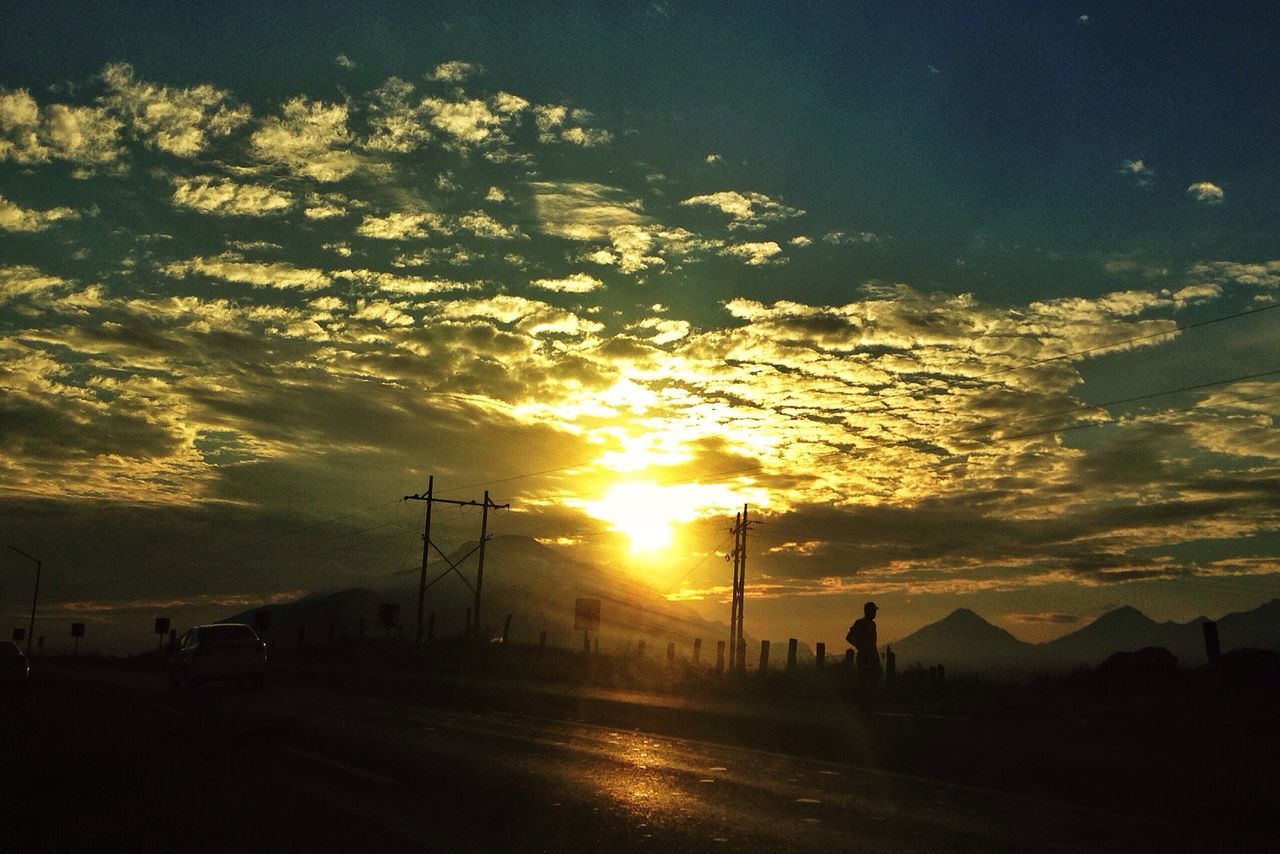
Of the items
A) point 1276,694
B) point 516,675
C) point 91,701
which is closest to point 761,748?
point 1276,694

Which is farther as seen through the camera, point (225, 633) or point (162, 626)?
point (162, 626)

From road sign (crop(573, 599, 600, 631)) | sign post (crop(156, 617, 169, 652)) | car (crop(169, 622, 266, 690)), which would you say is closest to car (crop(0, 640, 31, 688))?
car (crop(169, 622, 266, 690))

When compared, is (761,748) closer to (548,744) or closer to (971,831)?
(548,744)

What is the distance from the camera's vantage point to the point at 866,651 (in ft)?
65.5

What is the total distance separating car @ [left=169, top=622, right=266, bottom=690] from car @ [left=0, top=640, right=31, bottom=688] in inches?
176

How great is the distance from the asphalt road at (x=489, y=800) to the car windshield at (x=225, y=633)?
12.4m

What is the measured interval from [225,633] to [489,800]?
22.0 m

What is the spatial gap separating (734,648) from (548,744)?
1606 inches

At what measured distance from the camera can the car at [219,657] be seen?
1126 inches

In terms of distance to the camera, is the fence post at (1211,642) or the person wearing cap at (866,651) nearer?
the person wearing cap at (866,651)

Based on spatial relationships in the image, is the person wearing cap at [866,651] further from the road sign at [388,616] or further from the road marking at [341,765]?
the road sign at [388,616]

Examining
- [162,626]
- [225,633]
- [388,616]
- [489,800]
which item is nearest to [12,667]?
[225,633]

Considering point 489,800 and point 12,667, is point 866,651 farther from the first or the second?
point 12,667

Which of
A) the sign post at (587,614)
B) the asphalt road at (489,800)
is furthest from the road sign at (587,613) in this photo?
the asphalt road at (489,800)
